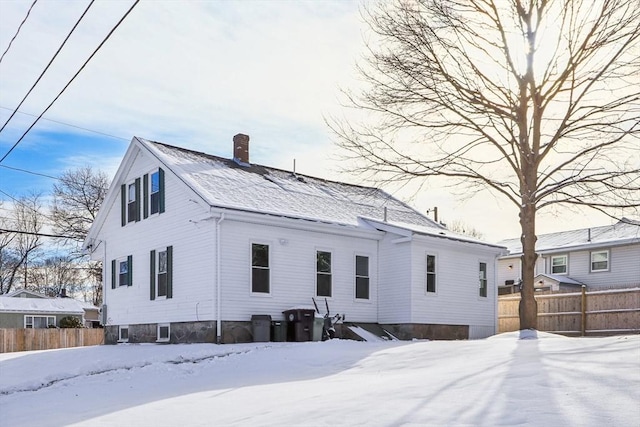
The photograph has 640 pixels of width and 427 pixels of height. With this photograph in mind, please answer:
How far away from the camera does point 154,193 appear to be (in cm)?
2019

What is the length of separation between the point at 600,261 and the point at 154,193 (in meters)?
24.2

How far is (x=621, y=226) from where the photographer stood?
1257 inches

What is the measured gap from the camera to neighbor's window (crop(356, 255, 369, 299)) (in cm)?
2023

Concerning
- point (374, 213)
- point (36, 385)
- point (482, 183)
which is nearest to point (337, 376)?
point (36, 385)

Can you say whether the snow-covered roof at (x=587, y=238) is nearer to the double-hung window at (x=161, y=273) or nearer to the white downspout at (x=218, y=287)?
the white downspout at (x=218, y=287)

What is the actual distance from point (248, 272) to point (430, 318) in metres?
6.79

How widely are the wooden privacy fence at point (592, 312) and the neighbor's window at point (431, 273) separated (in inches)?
215

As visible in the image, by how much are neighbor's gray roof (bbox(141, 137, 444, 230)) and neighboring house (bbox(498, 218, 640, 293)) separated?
11.7 metres

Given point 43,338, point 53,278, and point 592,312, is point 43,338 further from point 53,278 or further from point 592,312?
point 53,278

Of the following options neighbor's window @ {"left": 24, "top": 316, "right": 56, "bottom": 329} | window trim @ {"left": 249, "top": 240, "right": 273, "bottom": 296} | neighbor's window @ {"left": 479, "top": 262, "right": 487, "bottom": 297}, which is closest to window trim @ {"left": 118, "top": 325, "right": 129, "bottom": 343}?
window trim @ {"left": 249, "top": 240, "right": 273, "bottom": 296}

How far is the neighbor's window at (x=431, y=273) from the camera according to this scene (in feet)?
66.9

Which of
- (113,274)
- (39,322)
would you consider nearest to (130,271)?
(113,274)

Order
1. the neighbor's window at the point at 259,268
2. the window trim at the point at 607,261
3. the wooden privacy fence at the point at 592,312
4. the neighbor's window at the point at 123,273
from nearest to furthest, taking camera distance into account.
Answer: the neighbor's window at the point at 259,268 → the wooden privacy fence at the point at 592,312 → the neighbor's window at the point at 123,273 → the window trim at the point at 607,261

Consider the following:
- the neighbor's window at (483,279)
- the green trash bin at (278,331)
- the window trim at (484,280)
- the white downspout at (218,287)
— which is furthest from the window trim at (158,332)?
the neighbor's window at (483,279)
